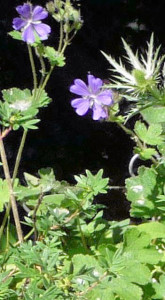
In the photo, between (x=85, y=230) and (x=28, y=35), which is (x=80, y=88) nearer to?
→ (x=28, y=35)

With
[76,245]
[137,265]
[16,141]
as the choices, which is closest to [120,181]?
[16,141]

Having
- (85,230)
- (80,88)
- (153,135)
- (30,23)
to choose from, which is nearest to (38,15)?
(30,23)

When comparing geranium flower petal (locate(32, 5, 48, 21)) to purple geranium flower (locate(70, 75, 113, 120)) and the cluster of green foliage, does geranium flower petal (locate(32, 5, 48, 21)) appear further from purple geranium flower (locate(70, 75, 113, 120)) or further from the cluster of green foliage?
purple geranium flower (locate(70, 75, 113, 120))

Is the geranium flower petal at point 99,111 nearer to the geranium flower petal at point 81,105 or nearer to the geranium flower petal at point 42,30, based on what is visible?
the geranium flower petal at point 81,105

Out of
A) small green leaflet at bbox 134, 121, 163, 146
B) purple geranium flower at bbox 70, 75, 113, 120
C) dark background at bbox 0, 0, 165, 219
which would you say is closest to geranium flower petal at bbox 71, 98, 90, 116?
purple geranium flower at bbox 70, 75, 113, 120

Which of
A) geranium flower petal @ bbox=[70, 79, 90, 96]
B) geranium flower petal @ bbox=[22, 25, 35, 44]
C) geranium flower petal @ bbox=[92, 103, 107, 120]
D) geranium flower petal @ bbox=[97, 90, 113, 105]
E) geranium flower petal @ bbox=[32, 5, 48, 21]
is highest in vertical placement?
geranium flower petal @ bbox=[32, 5, 48, 21]

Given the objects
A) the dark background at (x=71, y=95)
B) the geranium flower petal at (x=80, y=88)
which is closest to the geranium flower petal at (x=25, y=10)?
the geranium flower petal at (x=80, y=88)
